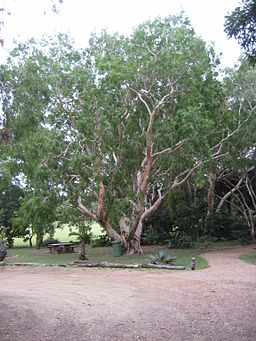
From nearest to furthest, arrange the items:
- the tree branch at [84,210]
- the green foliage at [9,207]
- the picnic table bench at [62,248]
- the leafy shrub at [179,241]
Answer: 1. the tree branch at [84,210]
2. the picnic table bench at [62,248]
3. the leafy shrub at [179,241]
4. the green foliage at [9,207]

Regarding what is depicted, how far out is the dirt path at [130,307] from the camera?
647 cm

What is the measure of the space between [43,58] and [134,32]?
177 inches

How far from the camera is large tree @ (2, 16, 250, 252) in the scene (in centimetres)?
1806

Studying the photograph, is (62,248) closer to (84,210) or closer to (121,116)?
(84,210)

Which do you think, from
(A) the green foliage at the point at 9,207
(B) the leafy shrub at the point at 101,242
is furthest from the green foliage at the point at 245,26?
(A) the green foliage at the point at 9,207

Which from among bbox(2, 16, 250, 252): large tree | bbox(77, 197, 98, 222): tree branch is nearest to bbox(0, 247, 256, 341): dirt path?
bbox(2, 16, 250, 252): large tree

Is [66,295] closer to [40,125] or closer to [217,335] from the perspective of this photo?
[217,335]

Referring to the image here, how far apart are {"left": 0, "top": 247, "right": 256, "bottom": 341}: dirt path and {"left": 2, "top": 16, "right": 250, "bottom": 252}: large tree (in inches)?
269

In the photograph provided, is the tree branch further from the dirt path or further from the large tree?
the dirt path

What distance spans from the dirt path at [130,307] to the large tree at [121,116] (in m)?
6.82

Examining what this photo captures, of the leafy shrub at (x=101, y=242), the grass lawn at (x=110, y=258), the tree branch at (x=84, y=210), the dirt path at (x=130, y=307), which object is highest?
the tree branch at (x=84, y=210)

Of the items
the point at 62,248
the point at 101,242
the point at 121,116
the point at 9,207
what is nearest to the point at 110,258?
the point at 62,248

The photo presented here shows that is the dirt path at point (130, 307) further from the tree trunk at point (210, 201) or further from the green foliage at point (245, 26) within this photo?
the tree trunk at point (210, 201)

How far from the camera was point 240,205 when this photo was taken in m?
30.2
